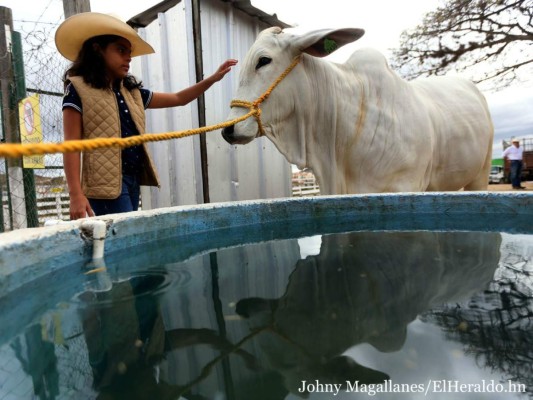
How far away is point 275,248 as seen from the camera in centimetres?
178

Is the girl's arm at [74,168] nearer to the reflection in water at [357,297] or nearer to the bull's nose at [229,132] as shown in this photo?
the bull's nose at [229,132]

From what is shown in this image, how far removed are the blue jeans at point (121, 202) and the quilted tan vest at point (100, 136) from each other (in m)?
0.08

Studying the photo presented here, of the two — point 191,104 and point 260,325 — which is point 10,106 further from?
point 260,325

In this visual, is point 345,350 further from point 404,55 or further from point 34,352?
point 404,55

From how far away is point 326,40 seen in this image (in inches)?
97.8

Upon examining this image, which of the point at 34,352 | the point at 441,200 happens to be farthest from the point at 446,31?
the point at 34,352

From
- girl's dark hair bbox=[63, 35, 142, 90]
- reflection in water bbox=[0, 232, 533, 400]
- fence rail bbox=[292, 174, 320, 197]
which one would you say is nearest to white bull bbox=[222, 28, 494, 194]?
girl's dark hair bbox=[63, 35, 142, 90]

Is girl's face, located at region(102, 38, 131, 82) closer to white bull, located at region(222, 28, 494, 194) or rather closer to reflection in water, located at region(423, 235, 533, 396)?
white bull, located at region(222, 28, 494, 194)

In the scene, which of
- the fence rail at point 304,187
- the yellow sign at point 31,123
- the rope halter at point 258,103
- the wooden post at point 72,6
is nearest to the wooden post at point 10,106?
the yellow sign at point 31,123

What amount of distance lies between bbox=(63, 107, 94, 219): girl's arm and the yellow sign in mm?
1071

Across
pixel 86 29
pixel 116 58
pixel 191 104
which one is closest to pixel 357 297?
pixel 116 58

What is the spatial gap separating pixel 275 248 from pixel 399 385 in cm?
109

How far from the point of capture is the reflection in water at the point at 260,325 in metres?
0.75

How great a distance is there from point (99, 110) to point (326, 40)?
1450mm
